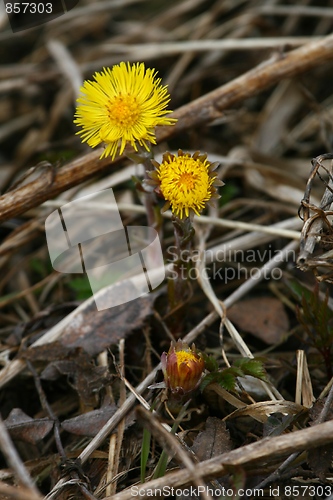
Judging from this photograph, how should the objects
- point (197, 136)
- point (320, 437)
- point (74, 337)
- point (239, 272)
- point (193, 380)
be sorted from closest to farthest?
point (320, 437)
point (193, 380)
point (74, 337)
point (239, 272)
point (197, 136)

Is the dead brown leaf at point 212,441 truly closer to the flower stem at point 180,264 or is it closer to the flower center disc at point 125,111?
the flower stem at point 180,264

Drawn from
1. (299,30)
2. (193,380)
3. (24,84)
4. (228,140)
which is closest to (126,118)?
(193,380)

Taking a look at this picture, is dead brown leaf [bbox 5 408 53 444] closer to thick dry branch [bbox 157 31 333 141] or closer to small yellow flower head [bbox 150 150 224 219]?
small yellow flower head [bbox 150 150 224 219]

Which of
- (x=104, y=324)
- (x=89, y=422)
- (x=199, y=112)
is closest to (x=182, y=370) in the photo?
(x=89, y=422)

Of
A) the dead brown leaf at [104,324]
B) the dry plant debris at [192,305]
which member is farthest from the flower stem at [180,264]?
the dead brown leaf at [104,324]

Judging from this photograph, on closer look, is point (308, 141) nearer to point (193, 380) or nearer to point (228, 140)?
point (228, 140)

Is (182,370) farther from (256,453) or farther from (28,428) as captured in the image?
(28,428)
